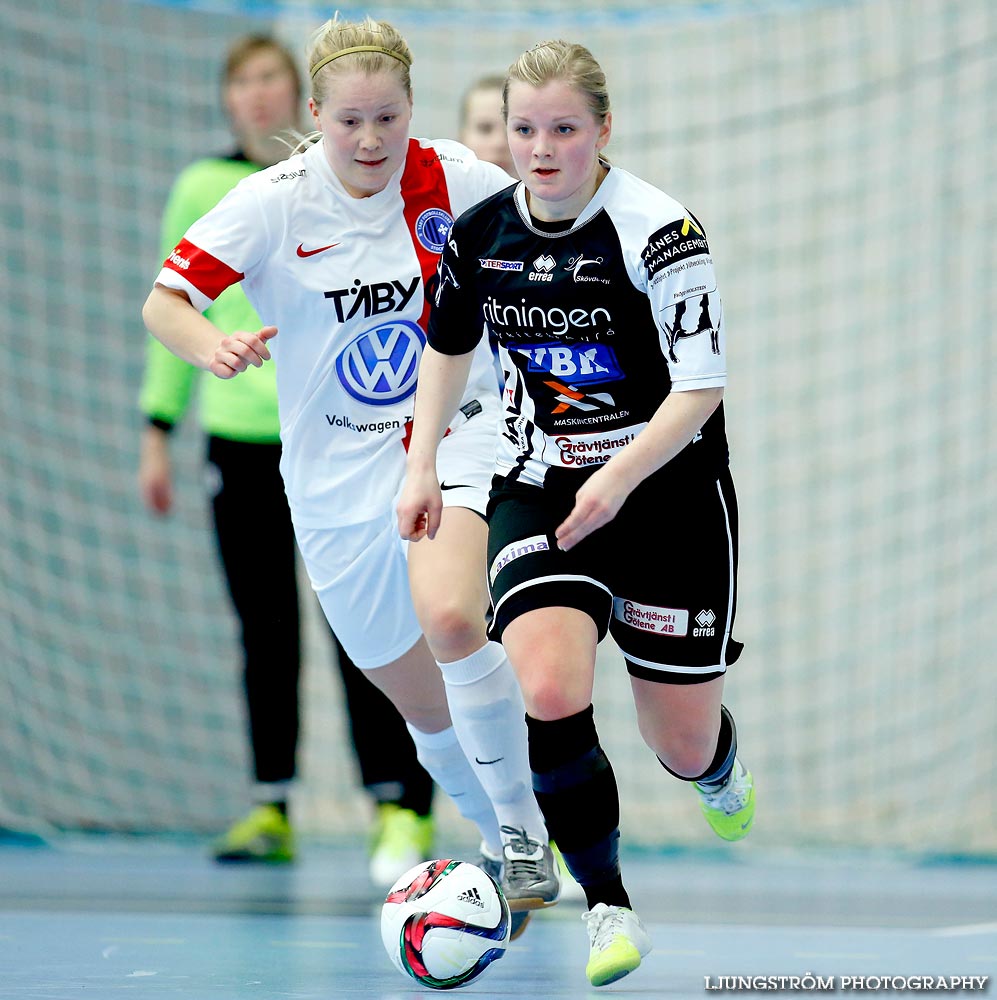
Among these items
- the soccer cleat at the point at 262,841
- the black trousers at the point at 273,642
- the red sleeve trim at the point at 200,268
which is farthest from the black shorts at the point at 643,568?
the soccer cleat at the point at 262,841

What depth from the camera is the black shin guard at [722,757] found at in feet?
11.8

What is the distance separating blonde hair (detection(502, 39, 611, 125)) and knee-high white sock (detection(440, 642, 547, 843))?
109 cm

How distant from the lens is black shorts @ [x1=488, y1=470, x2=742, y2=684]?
302cm

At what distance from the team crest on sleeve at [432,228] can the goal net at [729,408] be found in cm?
334

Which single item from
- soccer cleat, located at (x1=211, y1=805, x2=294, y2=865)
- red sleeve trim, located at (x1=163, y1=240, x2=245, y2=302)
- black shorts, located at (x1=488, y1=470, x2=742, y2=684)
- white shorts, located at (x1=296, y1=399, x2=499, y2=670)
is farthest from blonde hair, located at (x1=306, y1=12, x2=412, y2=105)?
soccer cleat, located at (x1=211, y1=805, x2=294, y2=865)

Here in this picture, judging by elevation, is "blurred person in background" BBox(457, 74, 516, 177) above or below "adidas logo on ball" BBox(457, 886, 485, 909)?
above

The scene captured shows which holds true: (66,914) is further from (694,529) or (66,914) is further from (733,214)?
(733,214)

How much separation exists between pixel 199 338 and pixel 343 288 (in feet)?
1.19

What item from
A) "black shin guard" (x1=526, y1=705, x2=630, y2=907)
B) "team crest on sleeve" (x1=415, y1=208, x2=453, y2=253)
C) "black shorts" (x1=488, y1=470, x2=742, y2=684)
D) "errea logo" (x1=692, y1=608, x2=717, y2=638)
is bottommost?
"black shin guard" (x1=526, y1=705, x2=630, y2=907)

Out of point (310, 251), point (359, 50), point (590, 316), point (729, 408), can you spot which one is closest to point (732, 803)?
point (590, 316)

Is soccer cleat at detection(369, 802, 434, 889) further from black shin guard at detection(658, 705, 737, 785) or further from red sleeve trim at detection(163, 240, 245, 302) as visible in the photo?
red sleeve trim at detection(163, 240, 245, 302)

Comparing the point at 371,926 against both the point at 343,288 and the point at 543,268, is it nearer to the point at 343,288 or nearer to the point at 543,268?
the point at 343,288

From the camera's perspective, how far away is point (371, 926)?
3977mm

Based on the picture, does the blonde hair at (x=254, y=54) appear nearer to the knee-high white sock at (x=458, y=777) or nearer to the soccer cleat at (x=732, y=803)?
the knee-high white sock at (x=458, y=777)
